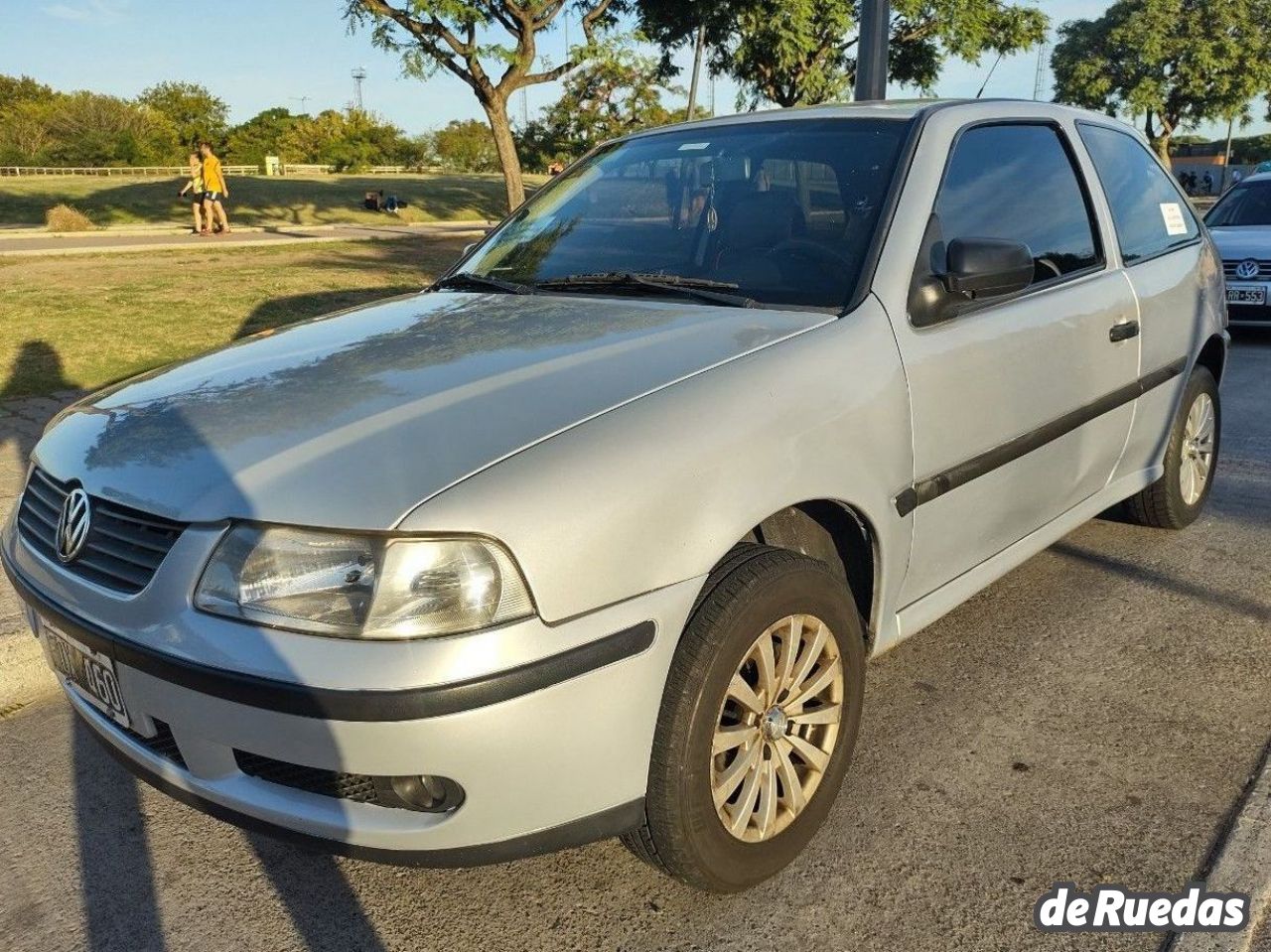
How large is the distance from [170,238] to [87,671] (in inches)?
748

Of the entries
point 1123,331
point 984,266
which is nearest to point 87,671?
point 984,266

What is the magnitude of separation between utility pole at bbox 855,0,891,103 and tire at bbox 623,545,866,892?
6.69 m

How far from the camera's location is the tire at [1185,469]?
4430 mm

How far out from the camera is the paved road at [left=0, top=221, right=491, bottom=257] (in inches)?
653

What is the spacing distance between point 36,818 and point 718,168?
8.75 ft

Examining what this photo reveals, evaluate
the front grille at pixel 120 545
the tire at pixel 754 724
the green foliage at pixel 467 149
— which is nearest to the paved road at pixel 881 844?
the tire at pixel 754 724

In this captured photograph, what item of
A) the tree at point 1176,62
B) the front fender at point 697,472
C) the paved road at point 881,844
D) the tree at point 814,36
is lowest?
the paved road at point 881,844

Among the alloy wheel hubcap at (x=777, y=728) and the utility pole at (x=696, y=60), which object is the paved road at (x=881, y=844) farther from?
the utility pole at (x=696, y=60)

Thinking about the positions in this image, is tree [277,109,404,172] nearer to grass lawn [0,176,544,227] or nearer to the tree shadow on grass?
grass lawn [0,176,544,227]

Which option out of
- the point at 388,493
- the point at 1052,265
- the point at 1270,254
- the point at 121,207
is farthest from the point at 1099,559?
the point at 121,207

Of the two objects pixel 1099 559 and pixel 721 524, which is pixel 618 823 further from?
pixel 1099 559

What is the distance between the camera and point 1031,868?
2.53m

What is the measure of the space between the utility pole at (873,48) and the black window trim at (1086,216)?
4.73m

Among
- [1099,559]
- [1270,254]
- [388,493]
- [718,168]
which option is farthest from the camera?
[1270,254]
